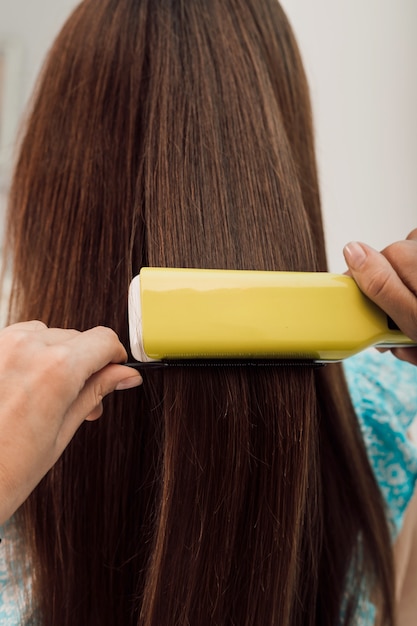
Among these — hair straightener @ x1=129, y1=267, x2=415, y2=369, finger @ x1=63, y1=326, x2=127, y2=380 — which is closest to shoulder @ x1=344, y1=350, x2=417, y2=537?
hair straightener @ x1=129, y1=267, x2=415, y2=369

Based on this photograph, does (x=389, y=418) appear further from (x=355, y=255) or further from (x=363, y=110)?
(x=363, y=110)

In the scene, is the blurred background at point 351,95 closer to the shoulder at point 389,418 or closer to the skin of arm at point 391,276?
the shoulder at point 389,418

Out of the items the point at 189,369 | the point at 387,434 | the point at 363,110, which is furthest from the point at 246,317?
the point at 363,110

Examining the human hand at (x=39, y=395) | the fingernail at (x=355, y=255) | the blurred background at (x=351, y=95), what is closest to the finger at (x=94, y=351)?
the human hand at (x=39, y=395)

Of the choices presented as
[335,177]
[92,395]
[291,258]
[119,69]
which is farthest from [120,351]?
[335,177]

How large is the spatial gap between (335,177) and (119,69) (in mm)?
585

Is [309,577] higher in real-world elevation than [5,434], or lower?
lower

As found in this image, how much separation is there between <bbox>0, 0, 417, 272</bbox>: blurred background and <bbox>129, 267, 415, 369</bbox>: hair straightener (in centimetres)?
61

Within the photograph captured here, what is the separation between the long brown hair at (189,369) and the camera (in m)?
0.42

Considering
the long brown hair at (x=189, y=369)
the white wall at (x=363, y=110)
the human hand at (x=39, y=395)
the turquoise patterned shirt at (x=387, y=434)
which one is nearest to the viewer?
the human hand at (x=39, y=395)

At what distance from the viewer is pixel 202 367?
0.41 meters

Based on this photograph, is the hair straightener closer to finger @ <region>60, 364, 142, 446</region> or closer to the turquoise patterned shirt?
finger @ <region>60, 364, 142, 446</region>

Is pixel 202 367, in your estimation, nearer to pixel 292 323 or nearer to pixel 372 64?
pixel 292 323

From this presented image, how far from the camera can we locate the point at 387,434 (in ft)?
2.03
